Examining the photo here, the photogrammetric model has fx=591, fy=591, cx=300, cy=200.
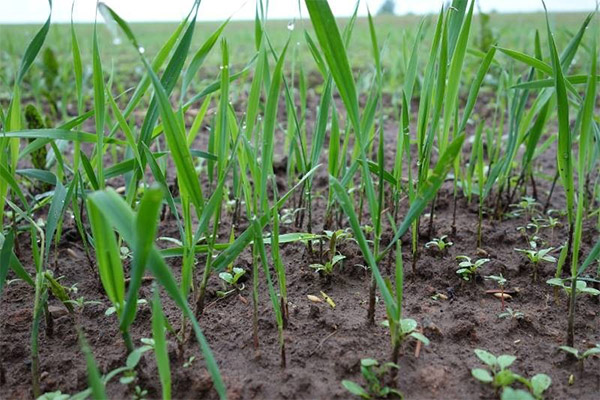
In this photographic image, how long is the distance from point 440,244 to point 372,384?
0.44 m

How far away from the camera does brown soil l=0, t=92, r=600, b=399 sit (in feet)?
2.71

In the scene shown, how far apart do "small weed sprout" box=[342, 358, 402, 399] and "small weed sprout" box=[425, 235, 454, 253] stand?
391 millimetres

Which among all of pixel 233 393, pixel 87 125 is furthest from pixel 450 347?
pixel 87 125

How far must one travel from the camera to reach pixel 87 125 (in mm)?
2631

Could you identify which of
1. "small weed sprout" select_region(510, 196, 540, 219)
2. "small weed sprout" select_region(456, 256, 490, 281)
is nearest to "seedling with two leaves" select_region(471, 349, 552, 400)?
"small weed sprout" select_region(456, 256, 490, 281)

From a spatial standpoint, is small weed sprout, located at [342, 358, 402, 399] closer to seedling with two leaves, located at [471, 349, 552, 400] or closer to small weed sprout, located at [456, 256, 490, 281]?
seedling with two leaves, located at [471, 349, 552, 400]

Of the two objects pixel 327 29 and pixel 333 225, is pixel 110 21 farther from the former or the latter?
pixel 333 225

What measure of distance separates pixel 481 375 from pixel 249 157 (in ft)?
1.45

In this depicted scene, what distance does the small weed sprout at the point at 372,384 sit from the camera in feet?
2.51

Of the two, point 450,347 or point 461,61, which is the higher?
point 461,61

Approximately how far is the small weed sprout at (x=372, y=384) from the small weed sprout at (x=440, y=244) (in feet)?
1.28

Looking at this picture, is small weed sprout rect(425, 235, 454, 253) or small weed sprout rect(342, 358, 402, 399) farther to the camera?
small weed sprout rect(425, 235, 454, 253)

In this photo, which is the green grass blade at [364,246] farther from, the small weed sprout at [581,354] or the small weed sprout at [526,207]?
the small weed sprout at [526,207]

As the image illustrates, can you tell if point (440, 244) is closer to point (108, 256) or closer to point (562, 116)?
point (562, 116)
